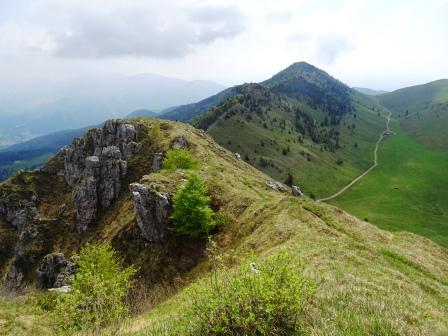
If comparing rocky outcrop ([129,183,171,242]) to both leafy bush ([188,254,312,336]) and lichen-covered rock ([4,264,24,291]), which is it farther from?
leafy bush ([188,254,312,336])

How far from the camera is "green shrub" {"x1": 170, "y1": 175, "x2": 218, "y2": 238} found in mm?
50625

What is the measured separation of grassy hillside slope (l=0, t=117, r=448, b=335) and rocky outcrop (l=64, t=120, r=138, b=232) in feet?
15.6

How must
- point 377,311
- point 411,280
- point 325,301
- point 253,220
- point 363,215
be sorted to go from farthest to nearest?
1. point 363,215
2. point 253,220
3. point 411,280
4. point 325,301
5. point 377,311

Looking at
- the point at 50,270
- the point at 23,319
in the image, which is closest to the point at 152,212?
the point at 50,270

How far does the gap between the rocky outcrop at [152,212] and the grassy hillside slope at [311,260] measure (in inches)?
88.7

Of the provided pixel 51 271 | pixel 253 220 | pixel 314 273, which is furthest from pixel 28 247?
pixel 314 273

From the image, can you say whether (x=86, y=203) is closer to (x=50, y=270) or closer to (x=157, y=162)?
(x=157, y=162)

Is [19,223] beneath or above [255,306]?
beneath

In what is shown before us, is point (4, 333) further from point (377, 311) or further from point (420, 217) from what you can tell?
point (420, 217)

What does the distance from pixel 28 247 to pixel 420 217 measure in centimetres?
15807

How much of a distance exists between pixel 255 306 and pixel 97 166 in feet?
291

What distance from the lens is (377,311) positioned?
15.1 metres

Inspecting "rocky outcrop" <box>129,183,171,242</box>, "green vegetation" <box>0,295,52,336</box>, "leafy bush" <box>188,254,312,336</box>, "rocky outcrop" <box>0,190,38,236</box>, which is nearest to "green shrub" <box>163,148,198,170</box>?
"rocky outcrop" <box>129,183,171,242</box>

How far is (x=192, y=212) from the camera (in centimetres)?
5116
